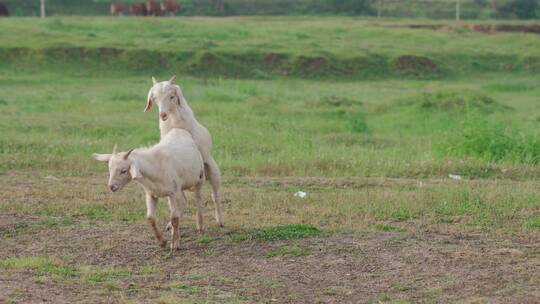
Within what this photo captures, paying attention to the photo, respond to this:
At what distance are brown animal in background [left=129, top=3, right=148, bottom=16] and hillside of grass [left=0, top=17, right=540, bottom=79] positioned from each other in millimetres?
10863

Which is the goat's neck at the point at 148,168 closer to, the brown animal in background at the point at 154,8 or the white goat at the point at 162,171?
the white goat at the point at 162,171

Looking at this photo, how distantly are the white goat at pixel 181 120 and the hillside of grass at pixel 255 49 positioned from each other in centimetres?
1889

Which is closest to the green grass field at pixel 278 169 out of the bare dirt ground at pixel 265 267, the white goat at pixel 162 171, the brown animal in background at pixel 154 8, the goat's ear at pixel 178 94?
the bare dirt ground at pixel 265 267

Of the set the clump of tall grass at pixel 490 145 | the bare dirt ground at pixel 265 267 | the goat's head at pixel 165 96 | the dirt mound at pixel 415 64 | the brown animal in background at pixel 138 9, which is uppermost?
the goat's head at pixel 165 96

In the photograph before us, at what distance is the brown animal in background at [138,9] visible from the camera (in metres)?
49.9

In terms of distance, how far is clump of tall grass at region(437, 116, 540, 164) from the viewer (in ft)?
49.2

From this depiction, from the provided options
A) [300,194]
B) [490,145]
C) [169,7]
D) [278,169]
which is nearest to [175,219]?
[300,194]

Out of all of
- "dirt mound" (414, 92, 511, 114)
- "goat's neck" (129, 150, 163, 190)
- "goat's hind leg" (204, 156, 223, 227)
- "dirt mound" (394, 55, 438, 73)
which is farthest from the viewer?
"dirt mound" (394, 55, 438, 73)

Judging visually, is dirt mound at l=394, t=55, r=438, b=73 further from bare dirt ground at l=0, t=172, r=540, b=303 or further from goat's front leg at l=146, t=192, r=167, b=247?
goat's front leg at l=146, t=192, r=167, b=247

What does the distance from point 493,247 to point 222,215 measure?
2.96m

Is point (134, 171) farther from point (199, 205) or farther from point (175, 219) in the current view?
point (199, 205)

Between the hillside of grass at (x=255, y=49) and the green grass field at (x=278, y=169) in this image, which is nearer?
the green grass field at (x=278, y=169)

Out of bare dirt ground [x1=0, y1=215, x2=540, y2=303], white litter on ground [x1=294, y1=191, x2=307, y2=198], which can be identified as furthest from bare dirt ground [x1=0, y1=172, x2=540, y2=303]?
white litter on ground [x1=294, y1=191, x2=307, y2=198]

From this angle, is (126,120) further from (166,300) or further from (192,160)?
(166,300)
